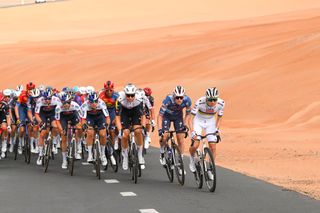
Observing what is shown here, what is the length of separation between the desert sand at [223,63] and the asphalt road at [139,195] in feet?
3.42

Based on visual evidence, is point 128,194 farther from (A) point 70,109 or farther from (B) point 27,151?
(B) point 27,151

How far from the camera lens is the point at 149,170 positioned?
650 inches

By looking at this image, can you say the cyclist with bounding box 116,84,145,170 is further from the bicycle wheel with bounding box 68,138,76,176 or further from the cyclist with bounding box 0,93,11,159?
the cyclist with bounding box 0,93,11,159

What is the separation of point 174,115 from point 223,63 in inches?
1365

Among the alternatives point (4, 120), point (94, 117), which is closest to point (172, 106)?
point (94, 117)

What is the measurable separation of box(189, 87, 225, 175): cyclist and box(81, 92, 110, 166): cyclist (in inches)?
86.7

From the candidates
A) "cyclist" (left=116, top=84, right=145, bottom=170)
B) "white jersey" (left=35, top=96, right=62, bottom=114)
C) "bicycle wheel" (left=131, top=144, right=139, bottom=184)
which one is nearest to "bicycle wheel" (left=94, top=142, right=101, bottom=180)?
"cyclist" (left=116, top=84, right=145, bottom=170)

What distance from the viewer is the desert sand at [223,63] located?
74.6 feet

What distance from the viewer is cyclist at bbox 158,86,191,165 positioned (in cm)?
1446

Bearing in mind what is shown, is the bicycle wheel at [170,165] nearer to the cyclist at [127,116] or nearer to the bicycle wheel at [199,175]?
the cyclist at [127,116]

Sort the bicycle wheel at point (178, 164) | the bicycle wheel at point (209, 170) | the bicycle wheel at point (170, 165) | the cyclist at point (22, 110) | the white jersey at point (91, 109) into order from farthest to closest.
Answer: the cyclist at point (22, 110)
the white jersey at point (91, 109)
the bicycle wheel at point (170, 165)
the bicycle wheel at point (178, 164)
the bicycle wheel at point (209, 170)

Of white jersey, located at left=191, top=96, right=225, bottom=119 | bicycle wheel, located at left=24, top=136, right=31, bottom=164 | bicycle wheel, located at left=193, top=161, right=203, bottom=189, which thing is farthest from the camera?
bicycle wheel, located at left=24, top=136, right=31, bottom=164

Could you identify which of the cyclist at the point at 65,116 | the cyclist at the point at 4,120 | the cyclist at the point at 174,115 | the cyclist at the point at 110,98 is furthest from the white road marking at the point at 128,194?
the cyclist at the point at 4,120

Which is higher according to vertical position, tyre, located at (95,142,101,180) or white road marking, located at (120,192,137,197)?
tyre, located at (95,142,101,180)
